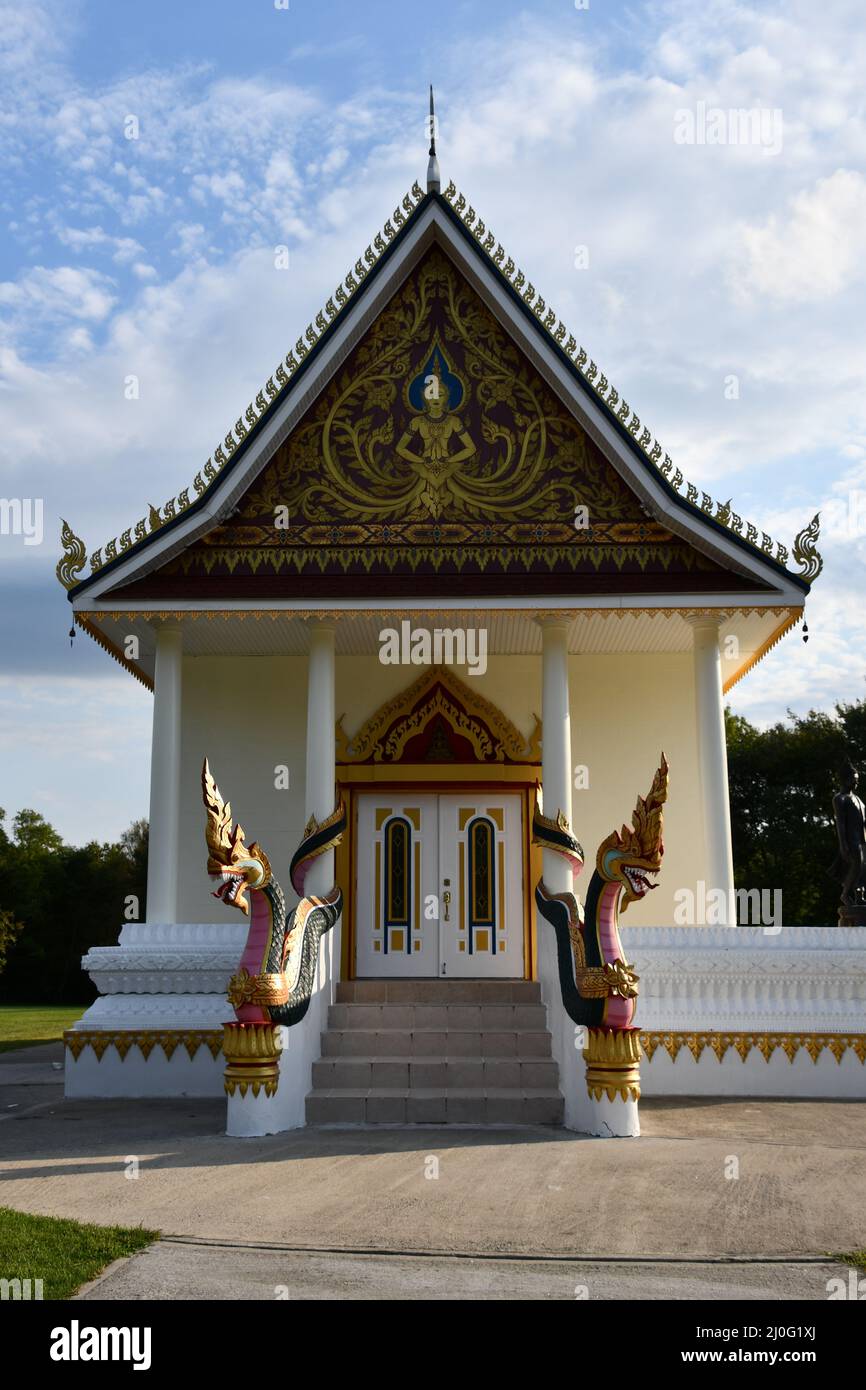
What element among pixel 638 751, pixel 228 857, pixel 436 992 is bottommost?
pixel 436 992

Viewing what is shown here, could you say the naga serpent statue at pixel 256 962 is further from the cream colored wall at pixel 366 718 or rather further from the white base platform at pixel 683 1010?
the cream colored wall at pixel 366 718

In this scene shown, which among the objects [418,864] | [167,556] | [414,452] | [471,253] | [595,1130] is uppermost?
[471,253]

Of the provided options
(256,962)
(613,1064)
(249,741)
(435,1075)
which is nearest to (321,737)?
(249,741)

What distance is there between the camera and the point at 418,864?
46.3 ft

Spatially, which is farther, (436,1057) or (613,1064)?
(436,1057)

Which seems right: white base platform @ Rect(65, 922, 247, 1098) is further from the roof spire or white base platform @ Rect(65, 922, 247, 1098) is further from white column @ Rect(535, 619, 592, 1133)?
the roof spire

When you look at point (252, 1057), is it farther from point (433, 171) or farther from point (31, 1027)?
point (31, 1027)

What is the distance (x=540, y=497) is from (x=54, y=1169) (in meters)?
7.97

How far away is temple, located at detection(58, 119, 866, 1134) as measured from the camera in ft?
34.7

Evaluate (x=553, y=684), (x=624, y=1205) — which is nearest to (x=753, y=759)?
(x=553, y=684)

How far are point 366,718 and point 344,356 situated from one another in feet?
14.1

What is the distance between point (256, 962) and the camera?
9.90 metres

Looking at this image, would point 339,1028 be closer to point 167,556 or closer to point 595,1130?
point 595,1130

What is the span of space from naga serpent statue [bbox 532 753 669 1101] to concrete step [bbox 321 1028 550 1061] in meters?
1.00
